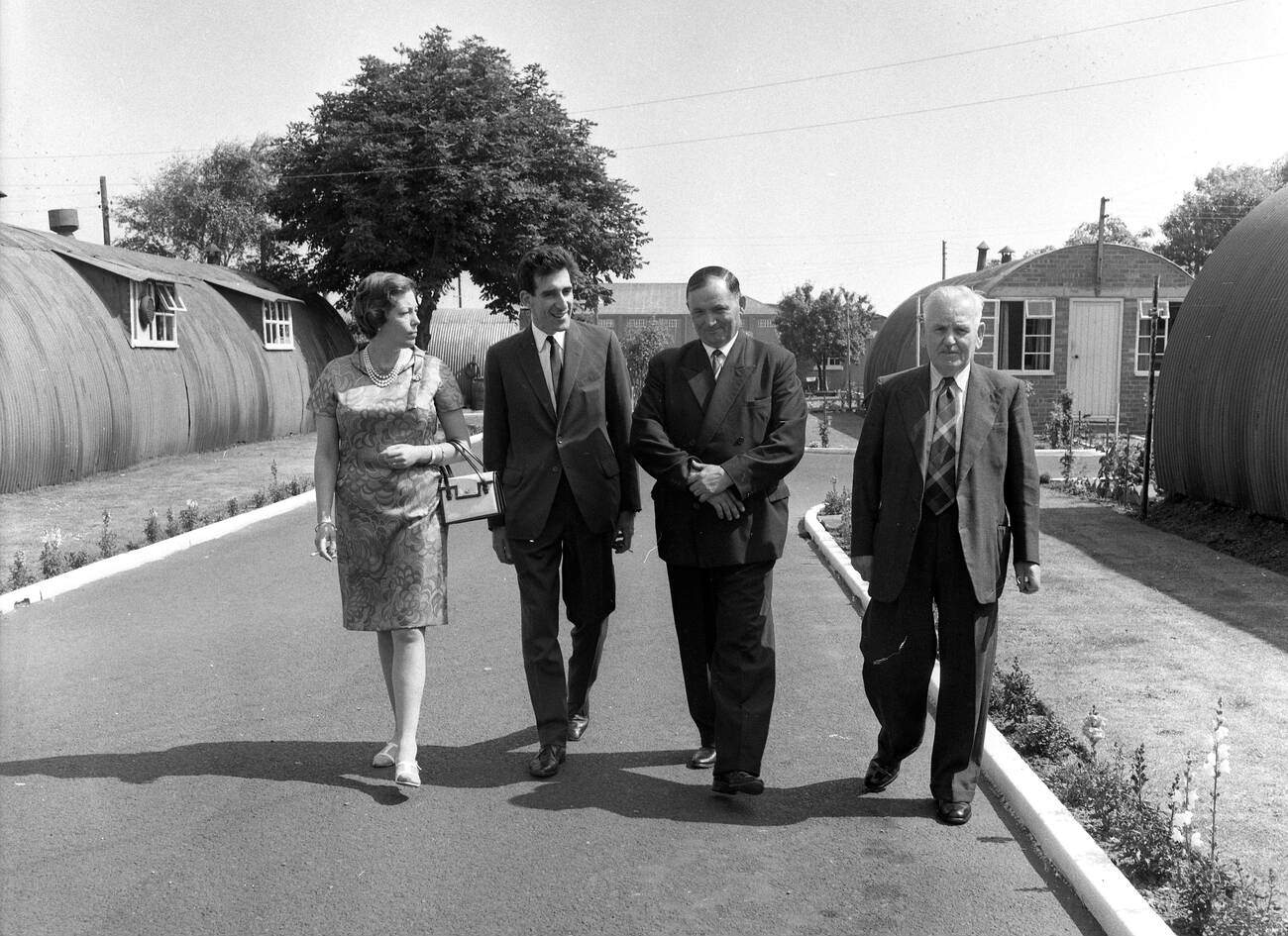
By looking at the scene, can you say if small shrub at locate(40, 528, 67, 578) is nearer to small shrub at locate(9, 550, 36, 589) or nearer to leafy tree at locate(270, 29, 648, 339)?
small shrub at locate(9, 550, 36, 589)

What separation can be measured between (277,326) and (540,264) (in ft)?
82.1

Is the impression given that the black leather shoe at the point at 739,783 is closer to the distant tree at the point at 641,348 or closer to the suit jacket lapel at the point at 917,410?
the suit jacket lapel at the point at 917,410

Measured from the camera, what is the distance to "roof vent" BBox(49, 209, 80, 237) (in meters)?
23.6

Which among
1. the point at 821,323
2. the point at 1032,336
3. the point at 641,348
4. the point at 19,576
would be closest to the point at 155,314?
the point at 19,576

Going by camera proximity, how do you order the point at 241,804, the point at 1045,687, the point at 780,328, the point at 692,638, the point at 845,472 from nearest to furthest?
the point at 241,804
the point at 692,638
the point at 1045,687
the point at 845,472
the point at 780,328

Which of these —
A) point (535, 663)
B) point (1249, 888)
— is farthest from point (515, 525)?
point (1249, 888)

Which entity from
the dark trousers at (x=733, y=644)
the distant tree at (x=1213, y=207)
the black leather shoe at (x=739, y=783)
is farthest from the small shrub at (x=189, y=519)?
the distant tree at (x=1213, y=207)

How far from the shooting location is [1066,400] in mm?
25156

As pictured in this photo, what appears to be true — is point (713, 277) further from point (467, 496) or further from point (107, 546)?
point (107, 546)

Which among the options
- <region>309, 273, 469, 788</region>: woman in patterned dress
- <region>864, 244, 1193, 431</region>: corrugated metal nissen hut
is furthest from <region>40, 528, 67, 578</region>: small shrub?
<region>864, 244, 1193, 431</region>: corrugated metal nissen hut

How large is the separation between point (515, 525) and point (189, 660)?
290cm

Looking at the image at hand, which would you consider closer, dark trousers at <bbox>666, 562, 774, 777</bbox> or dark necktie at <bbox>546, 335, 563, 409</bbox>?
dark trousers at <bbox>666, 562, 774, 777</bbox>

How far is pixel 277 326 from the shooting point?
93.7ft

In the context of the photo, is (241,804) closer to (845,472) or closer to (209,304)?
(845,472)
